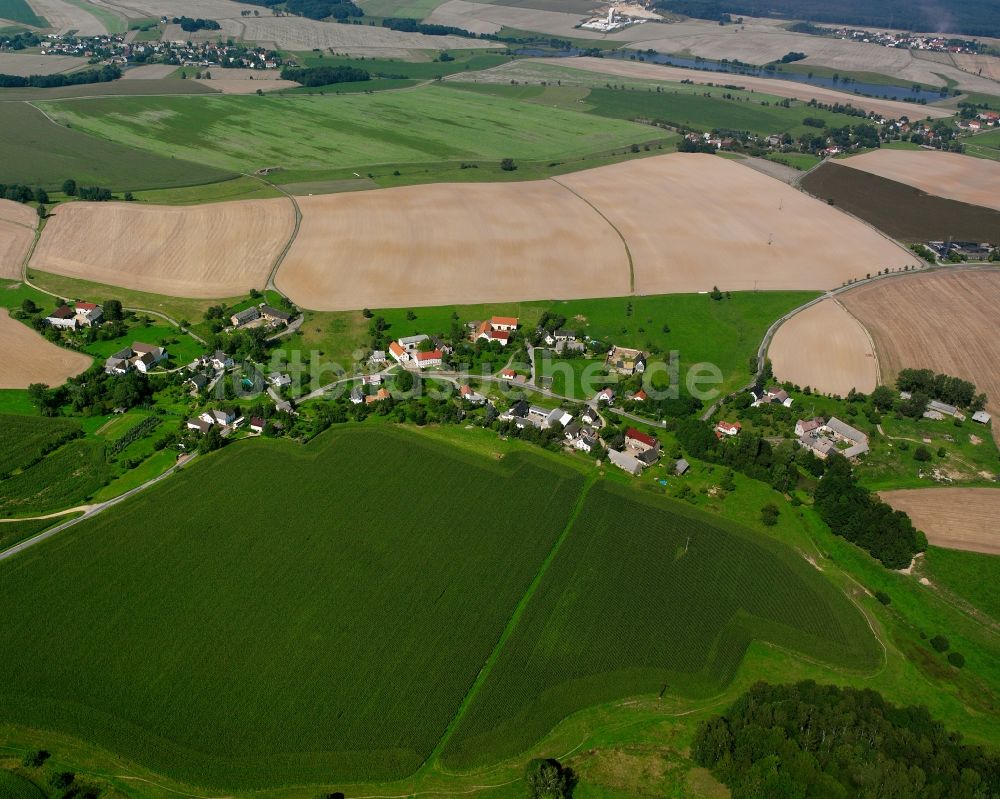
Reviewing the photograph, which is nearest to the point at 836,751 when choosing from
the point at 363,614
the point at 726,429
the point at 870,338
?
the point at 363,614

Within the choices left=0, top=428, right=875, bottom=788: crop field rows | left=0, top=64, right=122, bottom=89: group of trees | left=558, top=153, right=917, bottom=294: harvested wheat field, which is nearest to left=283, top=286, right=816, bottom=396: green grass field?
left=558, top=153, right=917, bottom=294: harvested wheat field

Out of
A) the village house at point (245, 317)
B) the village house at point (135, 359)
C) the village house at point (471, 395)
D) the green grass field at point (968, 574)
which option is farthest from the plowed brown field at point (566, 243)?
the green grass field at point (968, 574)

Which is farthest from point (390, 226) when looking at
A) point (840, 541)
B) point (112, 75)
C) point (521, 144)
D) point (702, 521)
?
point (112, 75)

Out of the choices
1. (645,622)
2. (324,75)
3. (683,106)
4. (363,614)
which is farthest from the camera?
(324,75)

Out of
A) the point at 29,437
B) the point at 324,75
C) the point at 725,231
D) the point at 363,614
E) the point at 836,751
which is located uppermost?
the point at 324,75

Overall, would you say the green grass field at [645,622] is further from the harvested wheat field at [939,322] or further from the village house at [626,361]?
the harvested wheat field at [939,322]

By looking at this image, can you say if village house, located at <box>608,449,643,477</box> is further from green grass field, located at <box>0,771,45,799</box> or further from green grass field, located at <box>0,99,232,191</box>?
green grass field, located at <box>0,99,232,191</box>

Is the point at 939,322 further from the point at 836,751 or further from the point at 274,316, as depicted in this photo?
the point at 274,316
